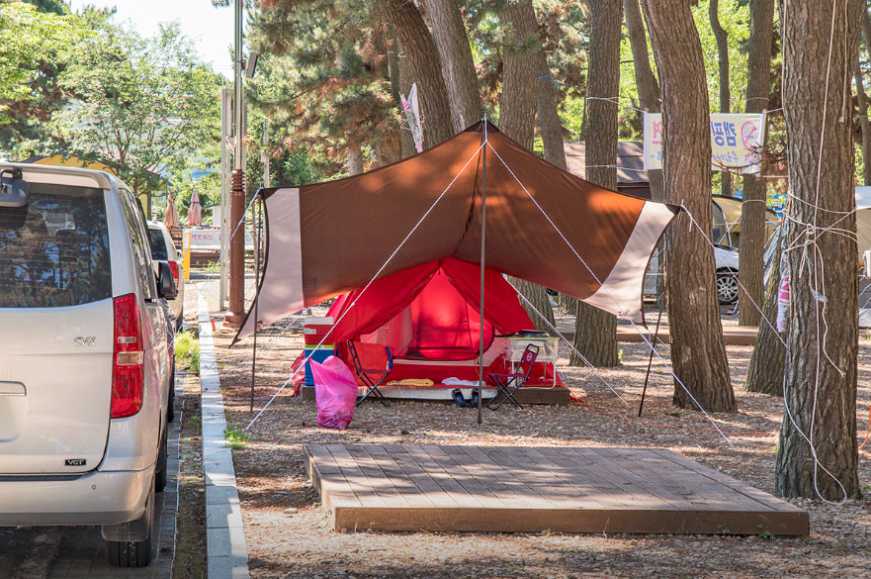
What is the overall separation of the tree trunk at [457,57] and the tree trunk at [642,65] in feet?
15.2

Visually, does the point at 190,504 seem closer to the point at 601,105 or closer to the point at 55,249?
the point at 55,249

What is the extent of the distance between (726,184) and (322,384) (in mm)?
24528

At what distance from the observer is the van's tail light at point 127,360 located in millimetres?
5445

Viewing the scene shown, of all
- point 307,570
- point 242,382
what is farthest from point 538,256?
point 307,570

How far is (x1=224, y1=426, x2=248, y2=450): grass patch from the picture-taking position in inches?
392

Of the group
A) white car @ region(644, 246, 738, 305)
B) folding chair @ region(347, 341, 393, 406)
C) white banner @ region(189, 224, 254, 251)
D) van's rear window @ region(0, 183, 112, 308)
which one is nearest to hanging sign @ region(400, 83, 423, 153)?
folding chair @ region(347, 341, 393, 406)

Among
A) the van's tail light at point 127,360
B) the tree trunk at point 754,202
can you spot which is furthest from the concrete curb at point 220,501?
the tree trunk at point 754,202

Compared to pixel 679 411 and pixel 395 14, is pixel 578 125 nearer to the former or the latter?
pixel 395 14

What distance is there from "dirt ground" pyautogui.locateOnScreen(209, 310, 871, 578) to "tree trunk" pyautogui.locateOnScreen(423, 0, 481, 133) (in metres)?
3.40

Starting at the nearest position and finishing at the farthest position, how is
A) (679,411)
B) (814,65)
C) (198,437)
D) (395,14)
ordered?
(814,65) → (198,437) → (679,411) → (395,14)

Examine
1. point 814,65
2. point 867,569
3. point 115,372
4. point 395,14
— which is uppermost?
point 395,14

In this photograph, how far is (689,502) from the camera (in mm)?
7059

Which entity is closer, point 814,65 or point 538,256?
point 814,65

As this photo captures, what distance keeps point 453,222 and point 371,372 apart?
1789 millimetres
